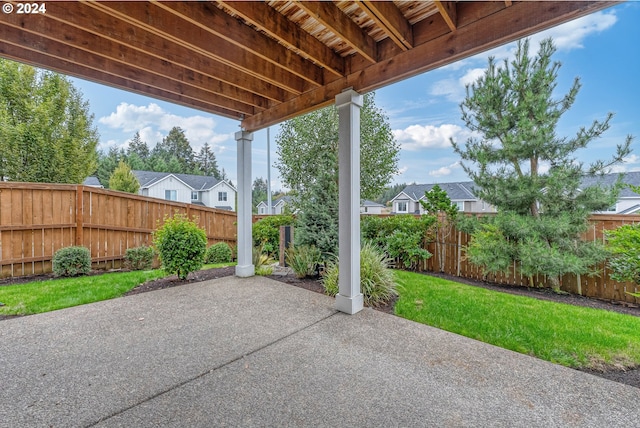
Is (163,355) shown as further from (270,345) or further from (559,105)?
(559,105)

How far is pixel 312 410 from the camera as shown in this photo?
1688mm

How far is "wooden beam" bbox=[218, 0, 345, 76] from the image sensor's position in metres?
2.31

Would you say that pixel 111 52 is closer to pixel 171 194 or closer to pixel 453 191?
pixel 453 191

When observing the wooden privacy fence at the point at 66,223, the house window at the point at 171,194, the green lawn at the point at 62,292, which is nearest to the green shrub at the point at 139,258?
the wooden privacy fence at the point at 66,223

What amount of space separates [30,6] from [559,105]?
6.86 m

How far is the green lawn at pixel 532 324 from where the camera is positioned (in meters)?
2.44

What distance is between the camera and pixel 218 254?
7.28 metres

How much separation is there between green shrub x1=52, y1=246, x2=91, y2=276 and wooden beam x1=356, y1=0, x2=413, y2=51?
238 inches

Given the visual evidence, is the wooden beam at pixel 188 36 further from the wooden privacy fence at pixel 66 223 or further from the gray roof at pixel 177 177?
the gray roof at pixel 177 177

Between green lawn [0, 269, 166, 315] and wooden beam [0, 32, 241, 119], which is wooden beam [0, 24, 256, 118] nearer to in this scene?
wooden beam [0, 32, 241, 119]

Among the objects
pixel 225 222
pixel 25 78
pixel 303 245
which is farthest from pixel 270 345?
pixel 25 78

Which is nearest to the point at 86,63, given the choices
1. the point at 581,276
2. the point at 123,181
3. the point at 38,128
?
the point at 581,276

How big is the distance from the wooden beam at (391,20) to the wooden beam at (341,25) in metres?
0.29

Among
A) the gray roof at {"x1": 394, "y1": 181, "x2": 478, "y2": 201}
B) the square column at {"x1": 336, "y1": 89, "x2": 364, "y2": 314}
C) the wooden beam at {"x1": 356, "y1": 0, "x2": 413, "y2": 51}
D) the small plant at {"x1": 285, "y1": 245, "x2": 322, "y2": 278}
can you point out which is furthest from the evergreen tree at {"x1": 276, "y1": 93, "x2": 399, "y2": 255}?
the gray roof at {"x1": 394, "y1": 181, "x2": 478, "y2": 201}
